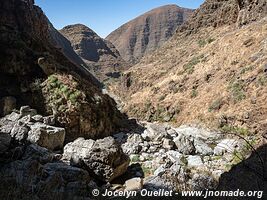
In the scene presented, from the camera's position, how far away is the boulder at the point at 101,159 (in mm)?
9453

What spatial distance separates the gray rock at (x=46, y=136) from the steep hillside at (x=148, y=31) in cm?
8868

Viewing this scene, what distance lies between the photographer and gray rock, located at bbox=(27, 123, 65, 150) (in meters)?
10.5

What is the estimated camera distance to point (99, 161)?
9.59 meters

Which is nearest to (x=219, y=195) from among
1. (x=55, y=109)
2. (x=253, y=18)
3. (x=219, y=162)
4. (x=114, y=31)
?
(x=219, y=162)

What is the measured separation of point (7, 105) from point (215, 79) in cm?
1377

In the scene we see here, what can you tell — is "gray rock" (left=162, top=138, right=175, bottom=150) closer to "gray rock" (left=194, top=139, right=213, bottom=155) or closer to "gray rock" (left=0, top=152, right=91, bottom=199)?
"gray rock" (left=194, top=139, right=213, bottom=155)

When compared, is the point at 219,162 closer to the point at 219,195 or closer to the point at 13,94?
the point at 219,195

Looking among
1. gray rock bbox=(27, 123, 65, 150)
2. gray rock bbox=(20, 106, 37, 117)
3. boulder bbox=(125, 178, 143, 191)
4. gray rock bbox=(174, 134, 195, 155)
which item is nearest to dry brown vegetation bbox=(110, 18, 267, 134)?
gray rock bbox=(174, 134, 195, 155)

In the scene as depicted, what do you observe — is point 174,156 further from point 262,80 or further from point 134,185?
point 262,80

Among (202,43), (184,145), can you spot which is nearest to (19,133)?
(184,145)

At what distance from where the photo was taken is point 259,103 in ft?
53.0

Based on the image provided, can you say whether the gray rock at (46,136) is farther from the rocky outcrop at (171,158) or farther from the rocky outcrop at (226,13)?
the rocky outcrop at (226,13)

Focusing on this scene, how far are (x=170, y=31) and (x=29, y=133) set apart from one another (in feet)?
327

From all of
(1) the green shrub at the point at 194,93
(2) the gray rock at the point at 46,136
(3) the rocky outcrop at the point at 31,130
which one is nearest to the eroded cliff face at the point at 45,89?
(3) the rocky outcrop at the point at 31,130
